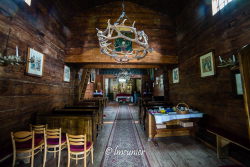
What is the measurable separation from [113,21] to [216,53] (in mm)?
4449

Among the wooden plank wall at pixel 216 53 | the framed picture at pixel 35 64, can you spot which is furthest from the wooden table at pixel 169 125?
the framed picture at pixel 35 64

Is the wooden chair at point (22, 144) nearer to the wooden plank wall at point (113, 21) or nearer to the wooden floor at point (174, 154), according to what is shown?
the wooden floor at point (174, 154)

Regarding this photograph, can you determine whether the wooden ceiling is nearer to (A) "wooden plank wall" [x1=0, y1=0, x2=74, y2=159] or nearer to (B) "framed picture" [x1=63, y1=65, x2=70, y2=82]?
(A) "wooden plank wall" [x1=0, y1=0, x2=74, y2=159]

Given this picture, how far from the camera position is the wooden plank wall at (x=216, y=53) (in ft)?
7.89

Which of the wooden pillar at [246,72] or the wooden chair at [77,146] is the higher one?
the wooden pillar at [246,72]

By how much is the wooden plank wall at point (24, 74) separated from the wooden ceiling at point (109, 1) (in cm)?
79

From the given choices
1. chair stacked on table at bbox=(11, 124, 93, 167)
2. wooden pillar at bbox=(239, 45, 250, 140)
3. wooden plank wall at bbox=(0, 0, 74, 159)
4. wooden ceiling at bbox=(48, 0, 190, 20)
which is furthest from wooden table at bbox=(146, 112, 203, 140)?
wooden ceiling at bbox=(48, 0, 190, 20)

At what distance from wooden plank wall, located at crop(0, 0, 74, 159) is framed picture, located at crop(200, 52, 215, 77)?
5.16 metres

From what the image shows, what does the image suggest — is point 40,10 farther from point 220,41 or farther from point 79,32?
point 220,41

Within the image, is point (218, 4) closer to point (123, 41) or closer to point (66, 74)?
point (123, 41)

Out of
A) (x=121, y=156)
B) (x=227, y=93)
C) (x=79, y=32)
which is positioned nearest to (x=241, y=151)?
(x=227, y=93)

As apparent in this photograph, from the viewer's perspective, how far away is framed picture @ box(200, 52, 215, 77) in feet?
10.3

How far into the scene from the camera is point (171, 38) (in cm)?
531

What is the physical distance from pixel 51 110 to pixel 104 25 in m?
4.38
